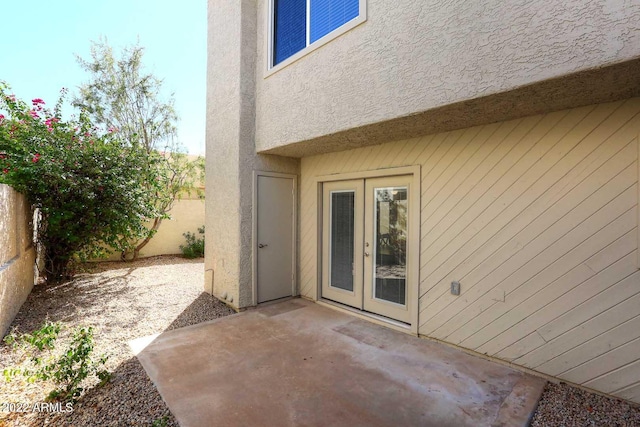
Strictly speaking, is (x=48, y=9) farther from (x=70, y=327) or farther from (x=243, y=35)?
(x=70, y=327)

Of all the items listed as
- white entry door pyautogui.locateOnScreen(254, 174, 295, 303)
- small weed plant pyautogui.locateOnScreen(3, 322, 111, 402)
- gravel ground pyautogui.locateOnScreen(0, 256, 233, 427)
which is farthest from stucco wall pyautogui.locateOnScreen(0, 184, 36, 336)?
white entry door pyautogui.locateOnScreen(254, 174, 295, 303)

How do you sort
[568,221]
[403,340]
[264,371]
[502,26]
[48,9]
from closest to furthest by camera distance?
[502,26], [568,221], [264,371], [403,340], [48,9]

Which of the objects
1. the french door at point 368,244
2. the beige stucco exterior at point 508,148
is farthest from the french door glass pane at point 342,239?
the beige stucco exterior at point 508,148

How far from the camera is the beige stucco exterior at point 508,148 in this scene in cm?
289

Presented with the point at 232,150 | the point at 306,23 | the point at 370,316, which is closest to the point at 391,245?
the point at 370,316

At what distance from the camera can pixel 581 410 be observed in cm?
307

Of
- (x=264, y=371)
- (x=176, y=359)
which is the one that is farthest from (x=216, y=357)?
(x=264, y=371)

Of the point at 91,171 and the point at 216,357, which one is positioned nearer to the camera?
the point at 216,357

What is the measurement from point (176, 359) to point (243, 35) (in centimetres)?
608

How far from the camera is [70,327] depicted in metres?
5.04

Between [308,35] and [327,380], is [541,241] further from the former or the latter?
[308,35]

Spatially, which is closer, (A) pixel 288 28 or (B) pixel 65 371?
(B) pixel 65 371

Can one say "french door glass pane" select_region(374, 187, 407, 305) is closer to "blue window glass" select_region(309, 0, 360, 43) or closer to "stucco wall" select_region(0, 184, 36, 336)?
"blue window glass" select_region(309, 0, 360, 43)

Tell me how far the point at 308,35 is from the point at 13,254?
6.64 m
